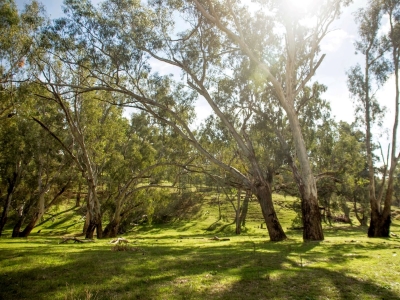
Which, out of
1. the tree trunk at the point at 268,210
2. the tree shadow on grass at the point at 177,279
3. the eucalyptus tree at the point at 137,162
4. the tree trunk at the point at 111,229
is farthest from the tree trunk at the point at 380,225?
the tree trunk at the point at 111,229

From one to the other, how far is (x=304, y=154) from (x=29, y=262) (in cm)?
1377

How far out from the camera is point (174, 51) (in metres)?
19.6

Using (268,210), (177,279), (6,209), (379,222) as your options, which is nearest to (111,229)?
(6,209)

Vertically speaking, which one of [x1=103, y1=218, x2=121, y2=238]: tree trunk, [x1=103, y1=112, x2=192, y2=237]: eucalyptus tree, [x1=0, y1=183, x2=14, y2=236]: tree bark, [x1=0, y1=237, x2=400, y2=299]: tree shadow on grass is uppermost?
[x1=103, y1=112, x2=192, y2=237]: eucalyptus tree

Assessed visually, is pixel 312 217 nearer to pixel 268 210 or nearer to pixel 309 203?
pixel 309 203

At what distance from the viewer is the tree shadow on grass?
5848 mm

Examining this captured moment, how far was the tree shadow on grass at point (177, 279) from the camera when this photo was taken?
230 inches

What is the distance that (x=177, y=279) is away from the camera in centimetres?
700

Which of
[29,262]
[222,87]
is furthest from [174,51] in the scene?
[29,262]

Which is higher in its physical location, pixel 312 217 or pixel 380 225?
pixel 312 217

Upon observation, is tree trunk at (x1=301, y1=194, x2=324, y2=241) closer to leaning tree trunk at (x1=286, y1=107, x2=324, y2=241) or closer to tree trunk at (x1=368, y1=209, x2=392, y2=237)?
leaning tree trunk at (x1=286, y1=107, x2=324, y2=241)

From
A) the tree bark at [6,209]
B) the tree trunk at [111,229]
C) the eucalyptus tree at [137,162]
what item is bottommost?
the tree trunk at [111,229]

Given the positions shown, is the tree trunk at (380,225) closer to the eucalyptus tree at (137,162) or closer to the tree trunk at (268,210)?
the tree trunk at (268,210)

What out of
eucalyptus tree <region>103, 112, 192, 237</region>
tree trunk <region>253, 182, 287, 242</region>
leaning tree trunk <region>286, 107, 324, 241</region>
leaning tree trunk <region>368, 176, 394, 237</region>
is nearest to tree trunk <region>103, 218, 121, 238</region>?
eucalyptus tree <region>103, 112, 192, 237</region>
